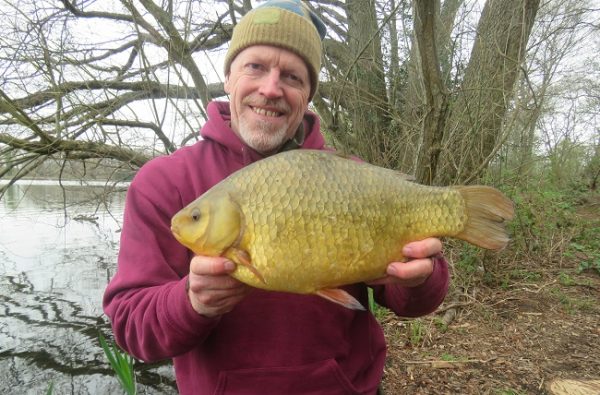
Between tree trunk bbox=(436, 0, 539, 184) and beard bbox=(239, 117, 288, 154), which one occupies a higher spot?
tree trunk bbox=(436, 0, 539, 184)

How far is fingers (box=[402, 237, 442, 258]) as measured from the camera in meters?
1.26

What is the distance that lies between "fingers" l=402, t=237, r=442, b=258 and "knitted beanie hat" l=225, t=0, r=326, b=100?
0.91 metres

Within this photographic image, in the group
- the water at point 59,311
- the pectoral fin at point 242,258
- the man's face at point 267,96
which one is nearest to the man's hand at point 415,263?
the pectoral fin at point 242,258

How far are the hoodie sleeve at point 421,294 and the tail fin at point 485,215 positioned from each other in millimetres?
265

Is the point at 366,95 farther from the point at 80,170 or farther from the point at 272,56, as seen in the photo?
the point at 272,56

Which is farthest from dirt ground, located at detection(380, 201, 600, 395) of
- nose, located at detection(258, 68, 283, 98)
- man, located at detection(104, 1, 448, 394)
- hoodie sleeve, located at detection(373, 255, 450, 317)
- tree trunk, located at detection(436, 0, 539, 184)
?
nose, located at detection(258, 68, 283, 98)

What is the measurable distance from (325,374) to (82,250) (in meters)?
8.48

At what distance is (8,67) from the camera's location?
4547 mm

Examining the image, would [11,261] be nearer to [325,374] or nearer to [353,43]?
[353,43]

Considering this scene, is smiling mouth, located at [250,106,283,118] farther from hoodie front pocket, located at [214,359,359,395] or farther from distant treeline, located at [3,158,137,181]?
distant treeline, located at [3,158,137,181]

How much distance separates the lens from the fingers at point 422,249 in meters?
1.26

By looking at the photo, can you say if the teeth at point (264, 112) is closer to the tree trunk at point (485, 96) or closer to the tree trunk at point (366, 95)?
the tree trunk at point (485, 96)

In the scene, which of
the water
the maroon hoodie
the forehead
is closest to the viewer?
the maroon hoodie

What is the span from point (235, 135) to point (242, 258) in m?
0.69
